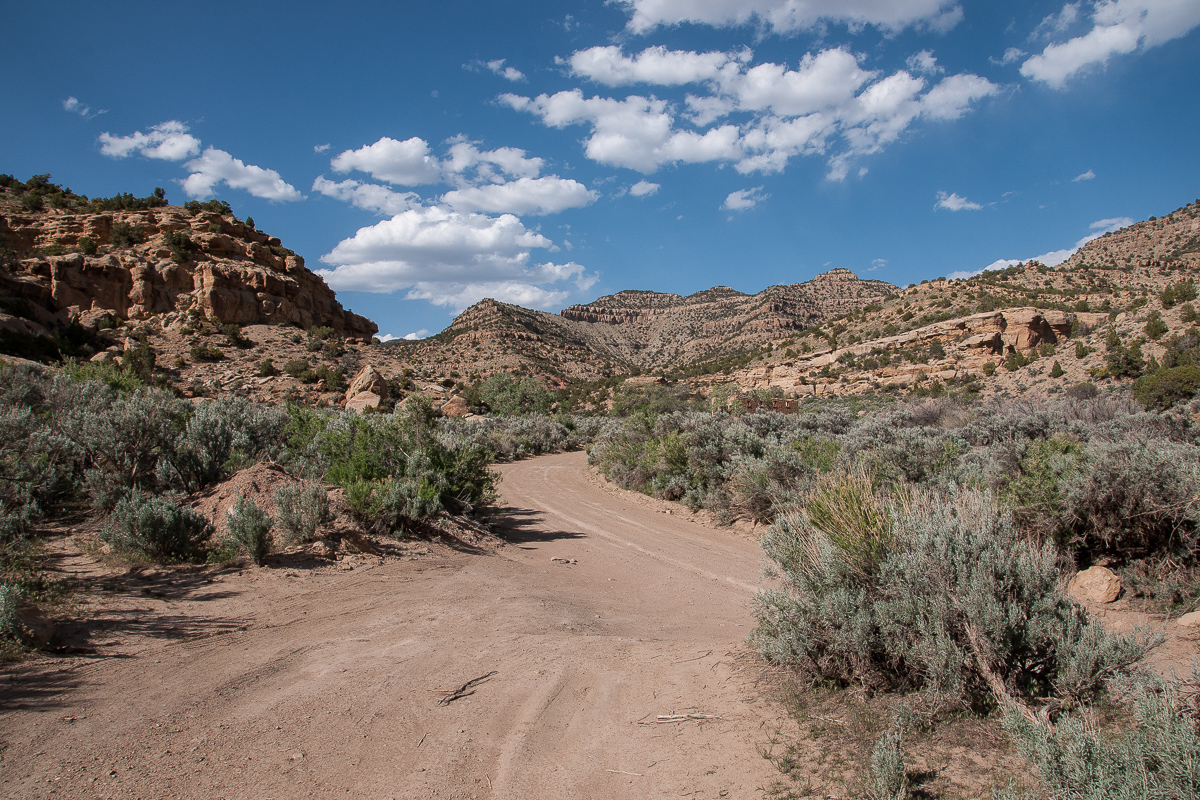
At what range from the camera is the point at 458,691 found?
12.3 feet

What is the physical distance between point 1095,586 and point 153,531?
9.09 meters

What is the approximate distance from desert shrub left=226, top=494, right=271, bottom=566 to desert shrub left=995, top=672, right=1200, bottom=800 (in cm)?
628

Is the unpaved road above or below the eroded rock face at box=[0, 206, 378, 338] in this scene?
below

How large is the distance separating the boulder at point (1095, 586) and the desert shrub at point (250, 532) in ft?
25.9

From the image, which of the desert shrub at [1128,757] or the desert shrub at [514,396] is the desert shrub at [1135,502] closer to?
the desert shrub at [1128,757]

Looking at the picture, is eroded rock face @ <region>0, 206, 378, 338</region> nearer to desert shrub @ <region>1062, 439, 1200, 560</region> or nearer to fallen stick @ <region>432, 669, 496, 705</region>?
fallen stick @ <region>432, 669, 496, 705</region>

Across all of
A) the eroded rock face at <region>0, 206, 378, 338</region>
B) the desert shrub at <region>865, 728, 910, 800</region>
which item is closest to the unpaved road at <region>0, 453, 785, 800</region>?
the desert shrub at <region>865, 728, 910, 800</region>

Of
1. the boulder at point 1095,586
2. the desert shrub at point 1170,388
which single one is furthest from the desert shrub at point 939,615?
the desert shrub at point 1170,388

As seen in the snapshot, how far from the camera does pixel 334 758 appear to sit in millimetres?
2957

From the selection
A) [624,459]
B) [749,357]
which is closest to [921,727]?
[624,459]

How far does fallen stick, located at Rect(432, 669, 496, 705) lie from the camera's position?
362 cm

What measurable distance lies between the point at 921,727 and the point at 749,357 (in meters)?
56.7

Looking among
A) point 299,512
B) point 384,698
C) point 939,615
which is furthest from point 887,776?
point 299,512

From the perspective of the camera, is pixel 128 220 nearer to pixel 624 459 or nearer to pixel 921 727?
pixel 624 459
